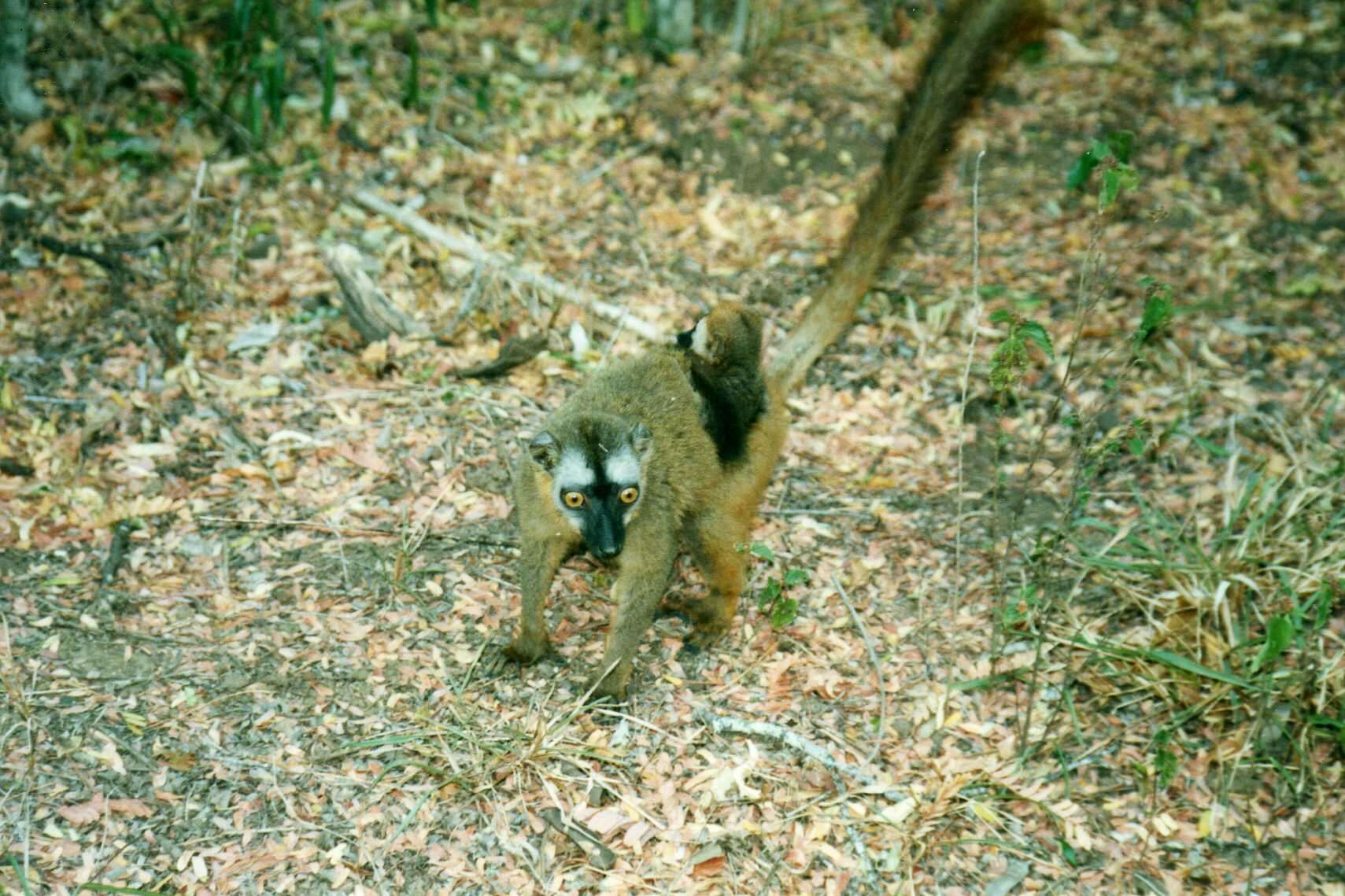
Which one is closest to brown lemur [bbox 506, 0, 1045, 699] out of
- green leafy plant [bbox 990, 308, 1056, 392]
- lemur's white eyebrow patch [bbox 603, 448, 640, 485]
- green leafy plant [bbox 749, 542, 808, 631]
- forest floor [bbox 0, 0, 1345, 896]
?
lemur's white eyebrow patch [bbox 603, 448, 640, 485]

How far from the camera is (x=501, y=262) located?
6.93m

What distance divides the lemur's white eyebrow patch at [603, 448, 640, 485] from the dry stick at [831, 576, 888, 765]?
1.32 meters

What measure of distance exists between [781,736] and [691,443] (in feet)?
4.25

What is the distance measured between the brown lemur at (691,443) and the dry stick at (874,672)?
538 millimetres

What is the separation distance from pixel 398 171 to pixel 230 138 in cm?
110

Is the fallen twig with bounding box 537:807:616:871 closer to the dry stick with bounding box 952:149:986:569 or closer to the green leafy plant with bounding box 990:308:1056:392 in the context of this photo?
the dry stick with bounding box 952:149:986:569

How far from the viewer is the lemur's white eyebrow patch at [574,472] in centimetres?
448

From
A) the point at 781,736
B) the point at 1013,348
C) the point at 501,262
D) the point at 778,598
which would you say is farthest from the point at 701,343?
the point at 501,262

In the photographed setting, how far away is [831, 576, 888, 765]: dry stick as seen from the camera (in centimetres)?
470

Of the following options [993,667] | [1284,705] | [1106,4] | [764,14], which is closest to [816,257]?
[764,14]

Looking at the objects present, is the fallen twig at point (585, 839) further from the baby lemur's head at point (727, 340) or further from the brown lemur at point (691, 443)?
the baby lemur's head at point (727, 340)

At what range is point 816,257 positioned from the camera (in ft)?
24.5

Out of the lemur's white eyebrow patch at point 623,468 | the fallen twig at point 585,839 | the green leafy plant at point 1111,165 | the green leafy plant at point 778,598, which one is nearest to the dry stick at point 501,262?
the green leafy plant at point 778,598

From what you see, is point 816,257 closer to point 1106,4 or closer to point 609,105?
point 609,105
